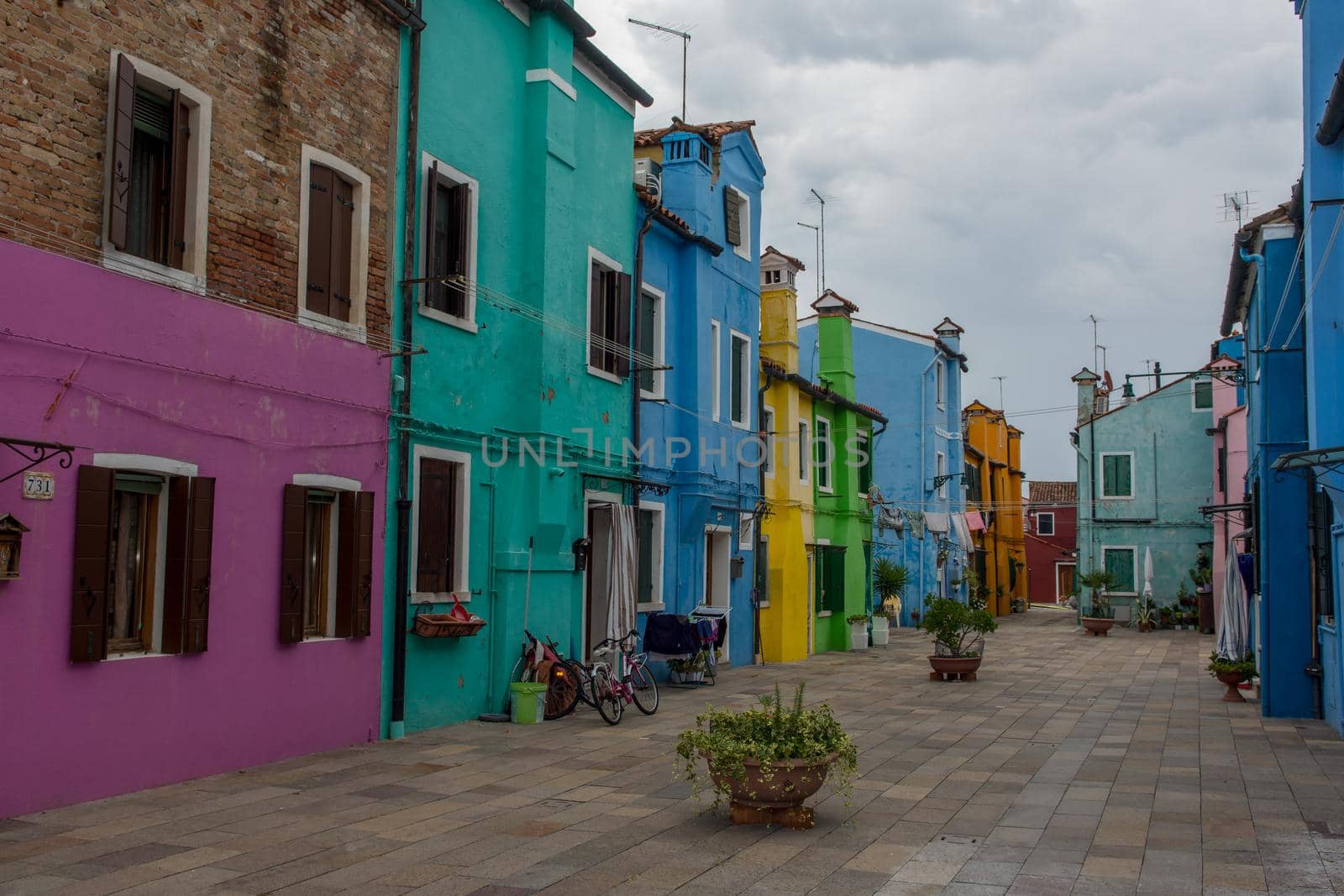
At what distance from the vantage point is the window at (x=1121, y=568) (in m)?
37.8

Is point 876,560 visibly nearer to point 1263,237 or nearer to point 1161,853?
point 1263,237

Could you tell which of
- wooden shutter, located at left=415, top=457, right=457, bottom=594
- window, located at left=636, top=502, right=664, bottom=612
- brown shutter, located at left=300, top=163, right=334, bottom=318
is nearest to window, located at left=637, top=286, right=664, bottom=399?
window, located at left=636, top=502, right=664, bottom=612

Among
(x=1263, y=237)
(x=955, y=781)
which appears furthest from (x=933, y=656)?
(x=955, y=781)

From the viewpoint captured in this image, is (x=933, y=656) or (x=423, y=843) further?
(x=933, y=656)

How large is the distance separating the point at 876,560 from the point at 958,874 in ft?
87.4

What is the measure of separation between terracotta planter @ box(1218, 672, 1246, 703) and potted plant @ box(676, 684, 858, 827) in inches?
447

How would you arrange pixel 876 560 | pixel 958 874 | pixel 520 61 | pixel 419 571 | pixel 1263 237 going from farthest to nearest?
pixel 876 560, pixel 1263 237, pixel 520 61, pixel 419 571, pixel 958 874

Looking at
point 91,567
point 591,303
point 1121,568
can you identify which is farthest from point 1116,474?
point 91,567

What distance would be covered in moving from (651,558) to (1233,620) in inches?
388

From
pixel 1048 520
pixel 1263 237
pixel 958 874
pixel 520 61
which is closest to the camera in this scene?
pixel 958 874

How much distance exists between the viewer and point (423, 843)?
7.48 meters

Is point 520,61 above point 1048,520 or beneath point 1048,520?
above

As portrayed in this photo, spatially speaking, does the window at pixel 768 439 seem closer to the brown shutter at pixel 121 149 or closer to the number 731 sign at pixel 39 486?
the brown shutter at pixel 121 149

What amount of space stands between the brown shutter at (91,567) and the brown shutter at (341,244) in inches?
127
